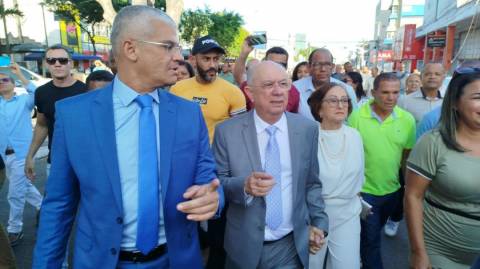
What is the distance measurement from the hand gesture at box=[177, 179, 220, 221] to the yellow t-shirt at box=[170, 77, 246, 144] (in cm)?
202

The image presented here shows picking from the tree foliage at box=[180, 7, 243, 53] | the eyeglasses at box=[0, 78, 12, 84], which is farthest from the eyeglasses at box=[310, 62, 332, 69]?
the tree foliage at box=[180, 7, 243, 53]

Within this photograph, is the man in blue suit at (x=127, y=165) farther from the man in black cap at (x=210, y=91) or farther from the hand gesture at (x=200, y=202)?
the man in black cap at (x=210, y=91)

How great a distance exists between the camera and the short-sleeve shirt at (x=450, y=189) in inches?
82.8

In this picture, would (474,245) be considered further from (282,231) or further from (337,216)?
(282,231)

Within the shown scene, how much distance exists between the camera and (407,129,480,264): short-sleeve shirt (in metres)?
2.10

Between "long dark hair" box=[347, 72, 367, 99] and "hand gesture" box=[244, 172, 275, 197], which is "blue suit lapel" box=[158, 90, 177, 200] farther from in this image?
"long dark hair" box=[347, 72, 367, 99]

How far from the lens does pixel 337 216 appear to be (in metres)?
2.90

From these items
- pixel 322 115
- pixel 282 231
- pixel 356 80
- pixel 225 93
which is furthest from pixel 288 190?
pixel 356 80

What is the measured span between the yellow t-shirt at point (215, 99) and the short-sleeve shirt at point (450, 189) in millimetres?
1873

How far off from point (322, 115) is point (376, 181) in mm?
905

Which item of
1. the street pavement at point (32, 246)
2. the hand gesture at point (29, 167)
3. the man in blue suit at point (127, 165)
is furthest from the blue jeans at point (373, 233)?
the hand gesture at point (29, 167)

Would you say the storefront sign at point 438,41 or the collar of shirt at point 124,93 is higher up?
the storefront sign at point 438,41

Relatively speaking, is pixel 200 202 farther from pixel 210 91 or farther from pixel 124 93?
pixel 210 91

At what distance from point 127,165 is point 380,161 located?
2.58 metres
